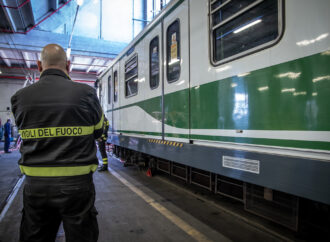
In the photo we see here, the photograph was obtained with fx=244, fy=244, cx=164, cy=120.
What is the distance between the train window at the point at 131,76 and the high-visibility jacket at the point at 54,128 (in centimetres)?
411

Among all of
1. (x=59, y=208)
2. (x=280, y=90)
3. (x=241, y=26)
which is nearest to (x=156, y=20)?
(x=241, y=26)

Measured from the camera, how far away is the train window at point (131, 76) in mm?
5875

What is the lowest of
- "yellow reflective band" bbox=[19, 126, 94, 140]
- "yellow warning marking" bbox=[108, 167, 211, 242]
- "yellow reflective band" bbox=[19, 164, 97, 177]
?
"yellow warning marking" bbox=[108, 167, 211, 242]

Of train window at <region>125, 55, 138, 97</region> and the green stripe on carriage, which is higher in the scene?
train window at <region>125, 55, 138, 97</region>

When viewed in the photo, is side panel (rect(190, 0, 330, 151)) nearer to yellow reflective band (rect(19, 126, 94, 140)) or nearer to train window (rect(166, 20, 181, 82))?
train window (rect(166, 20, 181, 82))

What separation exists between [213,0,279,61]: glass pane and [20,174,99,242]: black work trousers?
2122 mm

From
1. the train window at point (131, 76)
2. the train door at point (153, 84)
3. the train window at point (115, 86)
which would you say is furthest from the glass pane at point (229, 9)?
the train window at point (115, 86)

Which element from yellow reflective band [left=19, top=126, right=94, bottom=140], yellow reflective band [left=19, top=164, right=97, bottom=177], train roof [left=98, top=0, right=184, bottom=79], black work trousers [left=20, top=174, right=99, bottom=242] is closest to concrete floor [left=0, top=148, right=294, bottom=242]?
black work trousers [left=20, top=174, right=99, bottom=242]

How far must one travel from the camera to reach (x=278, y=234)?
121 inches

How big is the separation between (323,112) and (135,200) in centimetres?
360

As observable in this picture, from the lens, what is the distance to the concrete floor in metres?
3.15

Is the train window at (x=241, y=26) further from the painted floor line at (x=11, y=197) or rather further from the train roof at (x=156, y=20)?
the painted floor line at (x=11, y=197)

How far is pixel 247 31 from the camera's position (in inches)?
105

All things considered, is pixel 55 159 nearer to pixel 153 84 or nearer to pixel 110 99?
pixel 153 84
